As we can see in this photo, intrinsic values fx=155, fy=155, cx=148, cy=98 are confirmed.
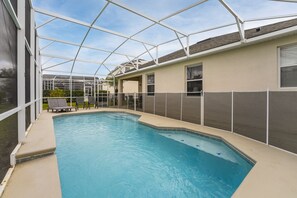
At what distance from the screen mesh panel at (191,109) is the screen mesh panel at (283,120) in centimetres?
286

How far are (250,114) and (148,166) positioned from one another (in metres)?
3.44

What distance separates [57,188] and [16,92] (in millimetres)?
1848

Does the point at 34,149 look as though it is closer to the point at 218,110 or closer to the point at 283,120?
the point at 283,120

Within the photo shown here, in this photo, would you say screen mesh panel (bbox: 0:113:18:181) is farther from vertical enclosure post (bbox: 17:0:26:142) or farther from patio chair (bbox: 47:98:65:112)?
patio chair (bbox: 47:98:65:112)

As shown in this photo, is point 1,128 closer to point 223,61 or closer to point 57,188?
point 57,188

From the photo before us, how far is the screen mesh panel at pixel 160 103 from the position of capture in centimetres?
884

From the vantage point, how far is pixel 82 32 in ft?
24.0

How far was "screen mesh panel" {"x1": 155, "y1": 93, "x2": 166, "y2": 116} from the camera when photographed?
29.0 ft

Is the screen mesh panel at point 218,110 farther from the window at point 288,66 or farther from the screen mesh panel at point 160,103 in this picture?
the screen mesh panel at point 160,103

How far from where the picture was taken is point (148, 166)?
3564mm

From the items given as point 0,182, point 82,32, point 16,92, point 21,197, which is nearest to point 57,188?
point 21,197

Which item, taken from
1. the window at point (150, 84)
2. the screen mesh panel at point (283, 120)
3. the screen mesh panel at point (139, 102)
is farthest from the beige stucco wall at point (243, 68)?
the screen mesh panel at point (139, 102)

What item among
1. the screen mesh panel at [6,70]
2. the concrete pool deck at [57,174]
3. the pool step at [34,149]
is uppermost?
the screen mesh panel at [6,70]

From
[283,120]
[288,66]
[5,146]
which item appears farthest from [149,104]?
[5,146]
